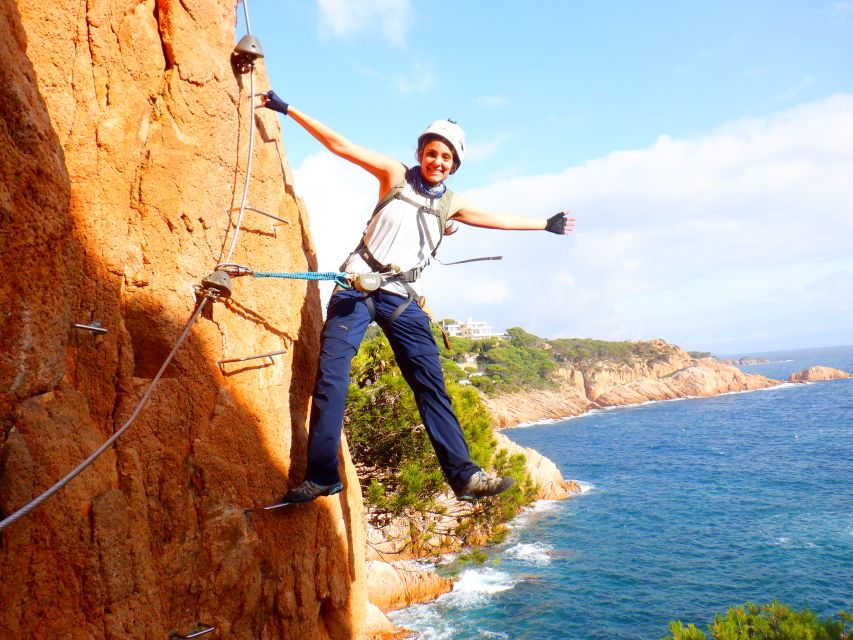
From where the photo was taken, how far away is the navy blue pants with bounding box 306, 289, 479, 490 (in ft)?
12.9

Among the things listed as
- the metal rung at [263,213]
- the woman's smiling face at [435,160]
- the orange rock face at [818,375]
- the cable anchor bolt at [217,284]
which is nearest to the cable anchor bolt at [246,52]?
the metal rung at [263,213]

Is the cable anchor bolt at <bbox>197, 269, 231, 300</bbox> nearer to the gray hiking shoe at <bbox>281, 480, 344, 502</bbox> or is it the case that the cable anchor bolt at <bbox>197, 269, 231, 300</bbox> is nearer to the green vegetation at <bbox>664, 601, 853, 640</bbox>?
the gray hiking shoe at <bbox>281, 480, 344, 502</bbox>

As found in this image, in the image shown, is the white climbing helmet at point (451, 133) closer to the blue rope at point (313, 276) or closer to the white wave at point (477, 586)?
the blue rope at point (313, 276)

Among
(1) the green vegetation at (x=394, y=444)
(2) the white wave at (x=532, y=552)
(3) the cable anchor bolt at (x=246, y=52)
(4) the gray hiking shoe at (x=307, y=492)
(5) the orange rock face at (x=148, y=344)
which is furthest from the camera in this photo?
(2) the white wave at (x=532, y=552)

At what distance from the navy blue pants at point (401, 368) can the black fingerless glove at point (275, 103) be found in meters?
1.34

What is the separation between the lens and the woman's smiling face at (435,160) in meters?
4.32

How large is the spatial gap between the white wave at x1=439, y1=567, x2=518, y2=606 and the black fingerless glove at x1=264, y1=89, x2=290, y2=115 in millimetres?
17882

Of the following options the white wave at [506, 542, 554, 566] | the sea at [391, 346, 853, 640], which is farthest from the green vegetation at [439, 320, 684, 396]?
the white wave at [506, 542, 554, 566]

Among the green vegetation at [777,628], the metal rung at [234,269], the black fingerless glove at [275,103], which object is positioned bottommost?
the green vegetation at [777,628]

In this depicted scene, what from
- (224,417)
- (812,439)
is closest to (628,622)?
(224,417)

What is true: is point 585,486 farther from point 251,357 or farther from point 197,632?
point 197,632

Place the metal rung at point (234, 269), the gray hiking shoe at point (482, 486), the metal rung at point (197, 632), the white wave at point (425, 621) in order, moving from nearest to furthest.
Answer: the metal rung at point (197, 632) < the metal rung at point (234, 269) < the gray hiking shoe at point (482, 486) < the white wave at point (425, 621)

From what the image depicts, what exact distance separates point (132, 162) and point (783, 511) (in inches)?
1311

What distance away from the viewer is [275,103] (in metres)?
4.10
